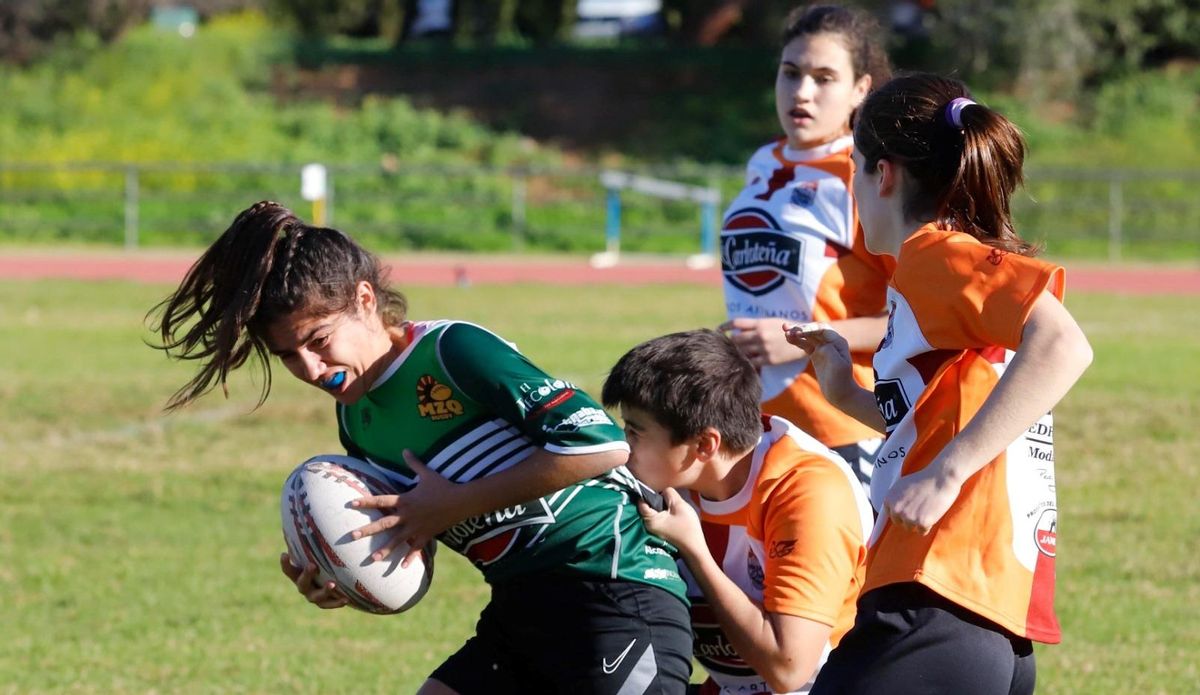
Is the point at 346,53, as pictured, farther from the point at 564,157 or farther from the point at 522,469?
the point at 522,469


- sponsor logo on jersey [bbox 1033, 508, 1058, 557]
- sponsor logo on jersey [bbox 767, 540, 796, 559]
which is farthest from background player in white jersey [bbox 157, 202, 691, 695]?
sponsor logo on jersey [bbox 1033, 508, 1058, 557]

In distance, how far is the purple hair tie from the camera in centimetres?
284

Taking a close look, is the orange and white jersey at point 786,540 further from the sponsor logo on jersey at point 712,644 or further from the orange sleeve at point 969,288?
the orange sleeve at point 969,288

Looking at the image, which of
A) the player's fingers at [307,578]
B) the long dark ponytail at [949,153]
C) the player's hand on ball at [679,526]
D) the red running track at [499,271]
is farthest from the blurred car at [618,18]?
the long dark ponytail at [949,153]

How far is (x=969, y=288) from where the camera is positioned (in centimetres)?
273

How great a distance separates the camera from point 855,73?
463 cm

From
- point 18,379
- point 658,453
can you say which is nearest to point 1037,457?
point 658,453

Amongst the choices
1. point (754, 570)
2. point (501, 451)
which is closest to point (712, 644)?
point (754, 570)

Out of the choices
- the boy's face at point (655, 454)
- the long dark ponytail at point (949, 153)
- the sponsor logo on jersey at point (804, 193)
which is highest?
the long dark ponytail at point (949, 153)

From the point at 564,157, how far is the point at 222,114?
23.7 feet

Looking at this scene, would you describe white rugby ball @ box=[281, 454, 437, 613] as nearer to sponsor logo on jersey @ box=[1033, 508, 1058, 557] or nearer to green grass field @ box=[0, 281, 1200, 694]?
sponsor logo on jersey @ box=[1033, 508, 1058, 557]

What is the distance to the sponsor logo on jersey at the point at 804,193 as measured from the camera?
4.59m

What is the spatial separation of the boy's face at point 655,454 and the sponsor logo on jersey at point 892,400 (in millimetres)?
529

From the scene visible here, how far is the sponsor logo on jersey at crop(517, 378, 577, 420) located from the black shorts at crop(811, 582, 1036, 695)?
800mm
